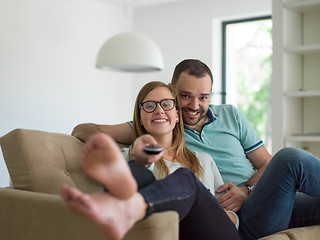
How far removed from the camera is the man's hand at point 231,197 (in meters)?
1.83

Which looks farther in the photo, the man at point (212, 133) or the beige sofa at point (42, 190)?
the man at point (212, 133)

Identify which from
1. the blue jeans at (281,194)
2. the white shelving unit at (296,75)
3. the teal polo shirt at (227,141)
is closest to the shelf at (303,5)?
the white shelving unit at (296,75)

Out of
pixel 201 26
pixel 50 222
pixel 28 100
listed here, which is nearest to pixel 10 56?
pixel 28 100

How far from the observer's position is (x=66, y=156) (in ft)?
5.89

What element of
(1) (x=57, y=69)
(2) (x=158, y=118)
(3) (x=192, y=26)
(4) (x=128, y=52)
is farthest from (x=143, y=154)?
(3) (x=192, y=26)

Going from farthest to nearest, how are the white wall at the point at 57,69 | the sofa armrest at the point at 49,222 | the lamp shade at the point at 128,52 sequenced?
the white wall at the point at 57,69, the lamp shade at the point at 128,52, the sofa armrest at the point at 49,222

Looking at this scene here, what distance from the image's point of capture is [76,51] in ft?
18.2

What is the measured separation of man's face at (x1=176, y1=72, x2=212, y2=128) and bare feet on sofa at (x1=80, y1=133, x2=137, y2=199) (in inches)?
42.6

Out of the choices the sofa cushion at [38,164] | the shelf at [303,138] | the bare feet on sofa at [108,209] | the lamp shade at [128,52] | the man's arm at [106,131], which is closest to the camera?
the bare feet on sofa at [108,209]

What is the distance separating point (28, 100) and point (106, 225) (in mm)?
4144

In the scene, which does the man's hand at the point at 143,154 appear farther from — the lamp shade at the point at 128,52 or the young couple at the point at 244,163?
the lamp shade at the point at 128,52

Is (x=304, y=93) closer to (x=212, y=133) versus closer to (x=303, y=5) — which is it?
(x=303, y=5)

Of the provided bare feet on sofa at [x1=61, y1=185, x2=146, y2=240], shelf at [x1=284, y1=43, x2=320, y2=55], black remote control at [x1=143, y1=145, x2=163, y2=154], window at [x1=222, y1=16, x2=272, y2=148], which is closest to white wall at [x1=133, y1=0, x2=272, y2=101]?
window at [x1=222, y1=16, x2=272, y2=148]

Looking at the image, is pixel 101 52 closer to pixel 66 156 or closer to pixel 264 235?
pixel 66 156
